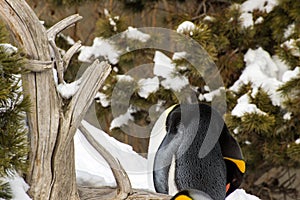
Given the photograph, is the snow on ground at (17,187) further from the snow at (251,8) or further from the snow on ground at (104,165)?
the snow at (251,8)

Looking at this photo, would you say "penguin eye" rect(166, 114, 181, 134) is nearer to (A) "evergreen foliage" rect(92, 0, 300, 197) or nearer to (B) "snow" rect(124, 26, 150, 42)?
(A) "evergreen foliage" rect(92, 0, 300, 197)

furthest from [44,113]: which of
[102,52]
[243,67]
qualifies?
[243,67]

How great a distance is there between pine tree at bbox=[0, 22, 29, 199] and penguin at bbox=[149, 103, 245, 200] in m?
0.41

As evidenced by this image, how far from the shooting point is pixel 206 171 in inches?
46.3

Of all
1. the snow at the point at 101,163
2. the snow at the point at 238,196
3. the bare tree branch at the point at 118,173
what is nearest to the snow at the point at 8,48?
the bare tree branch at the point at 118,173

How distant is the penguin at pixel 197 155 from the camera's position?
1179mm

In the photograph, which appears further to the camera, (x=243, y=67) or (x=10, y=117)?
(x=243, y=67)

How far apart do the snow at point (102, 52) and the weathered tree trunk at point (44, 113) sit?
1.08 metres

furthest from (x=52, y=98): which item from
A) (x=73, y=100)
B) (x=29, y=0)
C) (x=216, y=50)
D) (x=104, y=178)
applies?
(x=29, y=0)

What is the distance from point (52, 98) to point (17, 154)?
6.5 inches

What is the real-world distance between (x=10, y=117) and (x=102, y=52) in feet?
4.20

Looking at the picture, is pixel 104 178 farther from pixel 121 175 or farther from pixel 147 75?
pixel 147 75

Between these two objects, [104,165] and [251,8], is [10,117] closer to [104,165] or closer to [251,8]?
[104,165]

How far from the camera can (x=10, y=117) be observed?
2.76 ft
